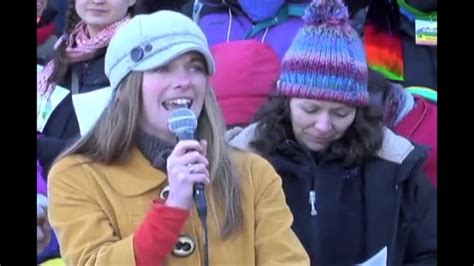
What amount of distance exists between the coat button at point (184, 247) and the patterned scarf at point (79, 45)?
0.62m

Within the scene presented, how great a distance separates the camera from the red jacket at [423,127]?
276cm

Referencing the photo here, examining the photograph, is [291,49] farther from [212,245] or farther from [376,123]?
[212,245]

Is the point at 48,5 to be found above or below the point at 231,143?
above

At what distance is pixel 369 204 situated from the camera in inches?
106

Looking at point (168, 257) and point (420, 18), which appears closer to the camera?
point (168, 257)

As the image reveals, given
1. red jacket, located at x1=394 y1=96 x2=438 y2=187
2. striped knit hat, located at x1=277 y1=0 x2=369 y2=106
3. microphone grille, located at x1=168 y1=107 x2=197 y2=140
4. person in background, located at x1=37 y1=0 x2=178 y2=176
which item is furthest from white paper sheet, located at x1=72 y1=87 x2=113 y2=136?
red jacket, located at x1=394 y1=96 x2=438 y2=187

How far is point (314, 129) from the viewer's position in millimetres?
2652

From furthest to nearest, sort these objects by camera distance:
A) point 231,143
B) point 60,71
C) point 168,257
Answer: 1. point 60,71
2. point 231,143
3. point 168,257

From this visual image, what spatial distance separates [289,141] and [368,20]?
0.42 m

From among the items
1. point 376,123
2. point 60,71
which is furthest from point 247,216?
point 60,71

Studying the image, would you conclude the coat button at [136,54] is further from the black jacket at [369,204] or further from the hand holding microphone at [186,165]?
the black jacket at [369,204]

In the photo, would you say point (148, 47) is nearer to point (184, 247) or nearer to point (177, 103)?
point (177, 103)

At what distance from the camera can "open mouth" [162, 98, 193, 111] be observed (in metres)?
2.32

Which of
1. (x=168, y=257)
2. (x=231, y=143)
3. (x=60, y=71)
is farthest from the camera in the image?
(x=60, y=71)
